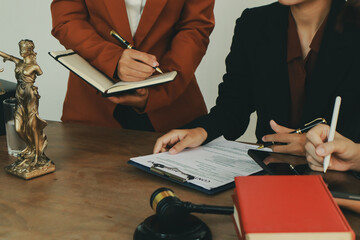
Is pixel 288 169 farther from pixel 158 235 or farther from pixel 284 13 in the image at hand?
pixel 284 13

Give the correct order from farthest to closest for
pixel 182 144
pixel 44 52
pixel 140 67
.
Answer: pixel 44 52 < pixel 140 67 < pixel 182 144

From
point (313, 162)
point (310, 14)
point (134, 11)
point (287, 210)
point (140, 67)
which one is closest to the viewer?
point (287, 210)

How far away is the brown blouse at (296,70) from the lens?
1488 mm

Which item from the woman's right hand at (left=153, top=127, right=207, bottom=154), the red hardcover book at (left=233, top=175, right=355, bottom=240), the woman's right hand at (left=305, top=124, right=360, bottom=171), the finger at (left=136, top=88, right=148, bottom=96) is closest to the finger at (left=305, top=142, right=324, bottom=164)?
the woman's right hand at (left=305, top=124, right=360, bottom=171)

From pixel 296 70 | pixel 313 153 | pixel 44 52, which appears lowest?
pixel 44 52

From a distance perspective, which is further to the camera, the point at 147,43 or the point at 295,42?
the point at 147,43

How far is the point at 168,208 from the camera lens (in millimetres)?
728

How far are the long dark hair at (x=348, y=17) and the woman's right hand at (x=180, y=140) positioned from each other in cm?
60

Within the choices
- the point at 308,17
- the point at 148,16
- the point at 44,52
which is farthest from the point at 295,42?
the point at 44,52

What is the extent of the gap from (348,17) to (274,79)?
321 mm

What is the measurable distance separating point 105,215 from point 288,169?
0.44 meters

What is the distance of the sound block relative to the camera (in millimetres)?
718

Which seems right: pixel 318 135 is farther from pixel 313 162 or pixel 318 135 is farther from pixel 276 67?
pixel 276 67

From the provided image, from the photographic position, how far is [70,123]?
1.60m
